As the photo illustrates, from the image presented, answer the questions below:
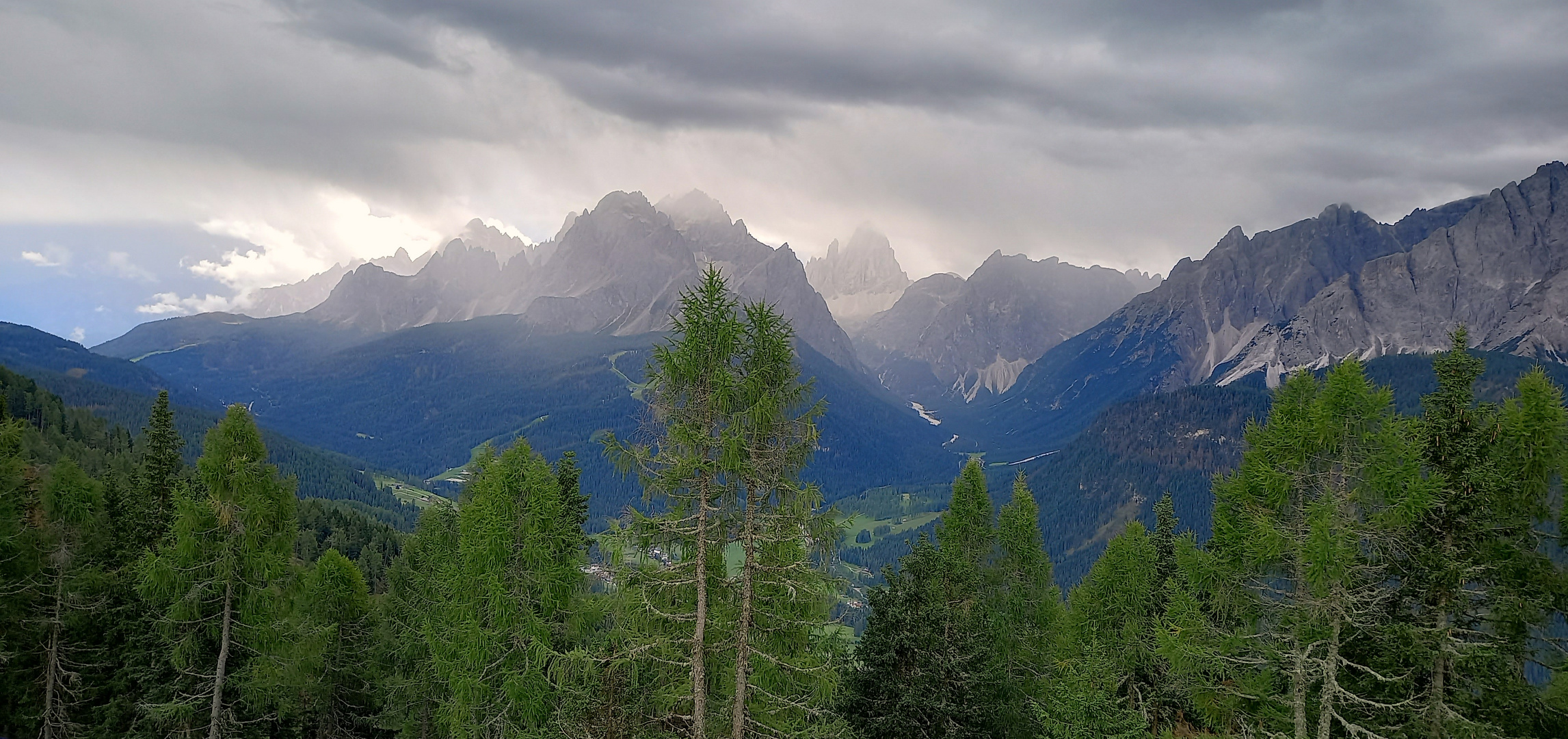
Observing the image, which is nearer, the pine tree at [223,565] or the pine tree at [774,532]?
the pine tree at [774,532]

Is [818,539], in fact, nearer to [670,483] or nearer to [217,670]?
[670,483]

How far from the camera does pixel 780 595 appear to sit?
709 inches

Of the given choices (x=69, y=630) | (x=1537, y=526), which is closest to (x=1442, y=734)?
(x=1537, y=526)

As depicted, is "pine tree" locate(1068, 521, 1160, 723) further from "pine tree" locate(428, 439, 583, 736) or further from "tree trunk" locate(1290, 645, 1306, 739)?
"pine tree" locate(428, 439, 583, 736)

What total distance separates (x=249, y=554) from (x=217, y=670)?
4.22 m

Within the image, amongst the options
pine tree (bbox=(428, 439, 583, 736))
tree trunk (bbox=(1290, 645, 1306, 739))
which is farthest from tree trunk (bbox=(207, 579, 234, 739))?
tree trunk (bbox=(1290, 645, 1306, 739))

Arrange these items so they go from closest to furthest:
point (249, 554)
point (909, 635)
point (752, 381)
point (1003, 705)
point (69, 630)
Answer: point (752, 381), point (909, 635), point (249, 554), point (1003, 705), point (69, 630)

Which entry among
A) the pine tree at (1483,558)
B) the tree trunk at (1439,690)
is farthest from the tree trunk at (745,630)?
the tree trunk at (1439,690)

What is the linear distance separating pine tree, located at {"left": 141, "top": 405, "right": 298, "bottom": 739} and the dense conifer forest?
0.10 metres

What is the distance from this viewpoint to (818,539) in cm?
1664

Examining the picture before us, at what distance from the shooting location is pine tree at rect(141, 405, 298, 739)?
81.1 feet

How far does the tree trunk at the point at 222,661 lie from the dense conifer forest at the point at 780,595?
0.10 m

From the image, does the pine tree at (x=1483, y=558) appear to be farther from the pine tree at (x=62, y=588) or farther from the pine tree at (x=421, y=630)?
the pine tree at (x=62, y=588)

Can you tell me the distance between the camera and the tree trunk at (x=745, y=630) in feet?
55.1
